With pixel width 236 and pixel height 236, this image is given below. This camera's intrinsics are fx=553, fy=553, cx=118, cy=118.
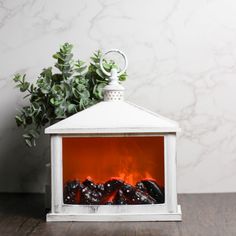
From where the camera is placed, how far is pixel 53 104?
1.75 m

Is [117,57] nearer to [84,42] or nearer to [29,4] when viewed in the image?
[84,42]

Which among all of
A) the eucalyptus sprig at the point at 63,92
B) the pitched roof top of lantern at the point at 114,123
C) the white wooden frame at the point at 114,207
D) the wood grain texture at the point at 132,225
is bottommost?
the wood grain texture at the point at 132,225

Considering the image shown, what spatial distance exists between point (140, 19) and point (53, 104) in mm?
582

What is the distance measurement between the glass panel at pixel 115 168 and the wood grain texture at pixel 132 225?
0.08m

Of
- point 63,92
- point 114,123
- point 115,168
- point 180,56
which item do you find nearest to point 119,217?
point 115,168

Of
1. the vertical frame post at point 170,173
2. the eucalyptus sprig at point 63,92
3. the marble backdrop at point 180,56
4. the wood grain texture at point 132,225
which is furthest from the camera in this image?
the marble backdrop at point 180,56

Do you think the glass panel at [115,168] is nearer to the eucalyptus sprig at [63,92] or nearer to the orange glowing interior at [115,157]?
the orange glowing interior at [115,157]

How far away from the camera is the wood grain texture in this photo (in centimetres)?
150

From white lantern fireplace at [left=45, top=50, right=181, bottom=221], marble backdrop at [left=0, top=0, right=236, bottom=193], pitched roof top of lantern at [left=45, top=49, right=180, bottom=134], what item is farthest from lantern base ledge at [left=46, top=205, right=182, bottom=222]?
marble backdrop at [left=0, top=0, right=236, bottom=193]

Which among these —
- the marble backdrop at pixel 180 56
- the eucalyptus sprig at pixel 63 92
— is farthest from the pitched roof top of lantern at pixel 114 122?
the marble backdrop at pixel 180 56

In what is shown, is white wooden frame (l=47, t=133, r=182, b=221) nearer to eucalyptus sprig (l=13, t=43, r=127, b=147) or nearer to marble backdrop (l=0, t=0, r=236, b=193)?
eucalyptus sprig (l=13, t=43, r=127, b=147)

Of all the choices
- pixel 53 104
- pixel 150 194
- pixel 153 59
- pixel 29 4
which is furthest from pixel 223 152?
pixel 29 4

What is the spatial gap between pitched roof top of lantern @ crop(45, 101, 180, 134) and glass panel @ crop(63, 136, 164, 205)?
0.04m

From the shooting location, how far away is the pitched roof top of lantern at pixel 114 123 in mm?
1593
